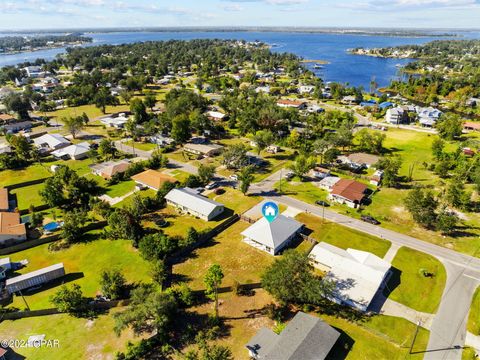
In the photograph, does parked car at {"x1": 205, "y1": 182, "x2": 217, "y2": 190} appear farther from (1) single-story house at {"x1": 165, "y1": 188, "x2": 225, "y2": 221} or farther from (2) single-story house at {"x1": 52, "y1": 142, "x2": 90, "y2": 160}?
Answer: (2) single-story house at {"x1": 52, "y1": 142, "x2": 90, "y2": 160}

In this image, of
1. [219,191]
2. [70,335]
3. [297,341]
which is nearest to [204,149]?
[219,191]

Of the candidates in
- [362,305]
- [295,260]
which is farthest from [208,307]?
[362,305]

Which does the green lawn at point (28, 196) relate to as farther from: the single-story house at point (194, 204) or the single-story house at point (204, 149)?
the single-story house at point (204, 149)

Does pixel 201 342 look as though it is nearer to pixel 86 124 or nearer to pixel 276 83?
pixel 86 124

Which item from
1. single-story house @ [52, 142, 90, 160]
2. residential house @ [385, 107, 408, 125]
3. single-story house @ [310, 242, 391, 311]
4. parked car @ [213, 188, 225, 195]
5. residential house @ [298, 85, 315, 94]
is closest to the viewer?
single-story house @ [310, 242, 391, 311]

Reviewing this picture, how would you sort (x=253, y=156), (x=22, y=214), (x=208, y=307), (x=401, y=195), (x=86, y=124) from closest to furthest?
1. (x=208, y=307)
2. (x=22, y=214)
3. (x=401, y=195)
4. (x=253, y=156)
5. (x=86, y=124)

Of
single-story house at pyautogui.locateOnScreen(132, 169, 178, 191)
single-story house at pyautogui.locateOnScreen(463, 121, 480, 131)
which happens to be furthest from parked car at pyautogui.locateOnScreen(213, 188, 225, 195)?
single-story house at pyautogui.locateOnScreen(463, 121, 480, 131)
